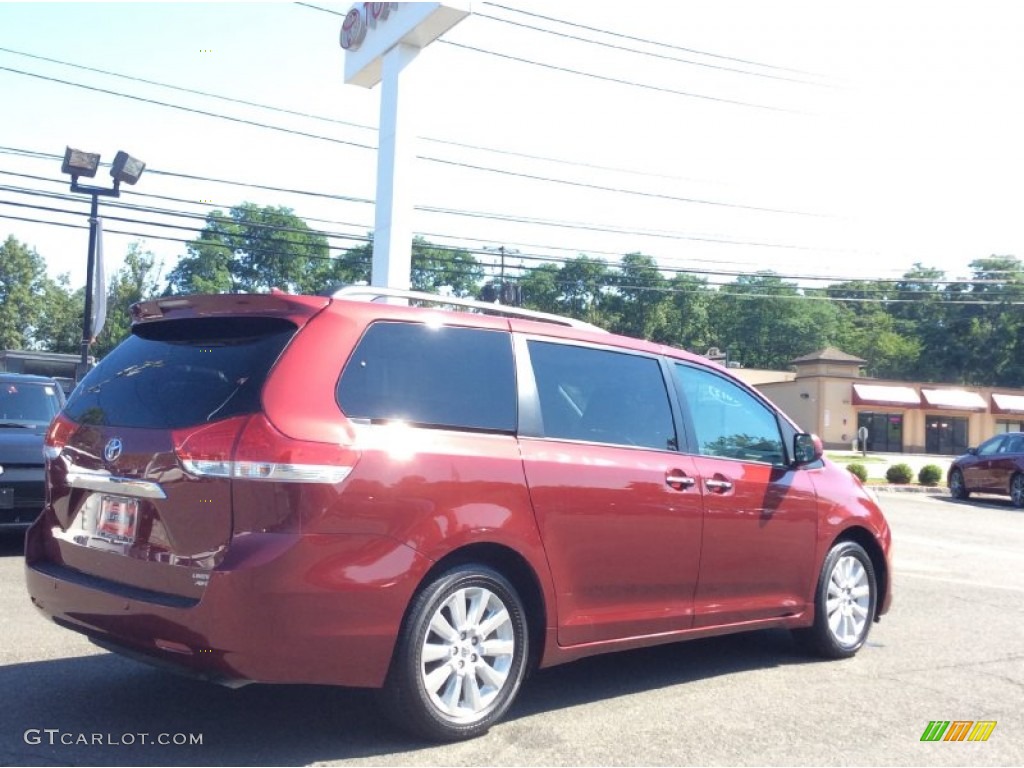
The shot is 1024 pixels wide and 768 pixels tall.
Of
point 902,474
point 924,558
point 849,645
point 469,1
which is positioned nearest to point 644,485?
point 849,645

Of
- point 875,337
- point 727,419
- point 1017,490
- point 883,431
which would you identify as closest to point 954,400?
point 883,431

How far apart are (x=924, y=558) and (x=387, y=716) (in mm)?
9088

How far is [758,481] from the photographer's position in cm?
564

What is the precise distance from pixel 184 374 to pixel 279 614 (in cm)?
116

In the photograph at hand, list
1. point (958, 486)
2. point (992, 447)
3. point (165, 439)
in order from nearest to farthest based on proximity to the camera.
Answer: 1. point (165, 439)
2. point (992, 447)
3. point (958, 486)

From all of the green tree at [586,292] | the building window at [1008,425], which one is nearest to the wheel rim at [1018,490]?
the green tree at [586,292]

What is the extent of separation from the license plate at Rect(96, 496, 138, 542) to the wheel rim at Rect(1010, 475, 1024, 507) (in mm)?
20832

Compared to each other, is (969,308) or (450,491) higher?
(969,308)

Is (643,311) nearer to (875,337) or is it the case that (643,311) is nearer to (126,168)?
(875,337)

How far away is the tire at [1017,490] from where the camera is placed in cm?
2067

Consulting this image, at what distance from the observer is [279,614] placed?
3.66 metres

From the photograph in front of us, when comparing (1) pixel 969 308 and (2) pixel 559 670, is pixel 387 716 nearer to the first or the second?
(2) pixel 559 670

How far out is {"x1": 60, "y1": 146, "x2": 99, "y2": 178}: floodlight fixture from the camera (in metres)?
20.1

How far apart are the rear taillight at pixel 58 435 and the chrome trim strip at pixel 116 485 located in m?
0.21
